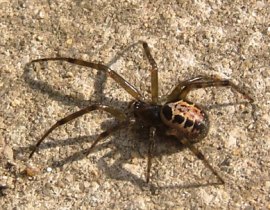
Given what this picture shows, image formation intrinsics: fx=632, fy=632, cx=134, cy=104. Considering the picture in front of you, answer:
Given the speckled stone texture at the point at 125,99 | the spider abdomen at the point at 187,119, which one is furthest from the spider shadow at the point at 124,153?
the spider abdomen at the point at 187,119

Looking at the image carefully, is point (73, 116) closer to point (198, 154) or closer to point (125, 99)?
point (125, 99)

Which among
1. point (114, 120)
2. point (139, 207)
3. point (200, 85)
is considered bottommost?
point (139, 207)

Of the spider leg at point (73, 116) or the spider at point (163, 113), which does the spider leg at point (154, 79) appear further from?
the spider leg at point (73, 116)

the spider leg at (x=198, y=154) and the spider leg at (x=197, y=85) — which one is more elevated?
the spider leg at (x=197, y=85)

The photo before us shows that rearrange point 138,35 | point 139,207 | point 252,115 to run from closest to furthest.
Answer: point 139,207, point 252,115, point 138,35

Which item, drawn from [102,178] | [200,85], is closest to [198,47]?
[200,85]

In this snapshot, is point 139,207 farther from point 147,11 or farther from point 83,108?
point 147,11
